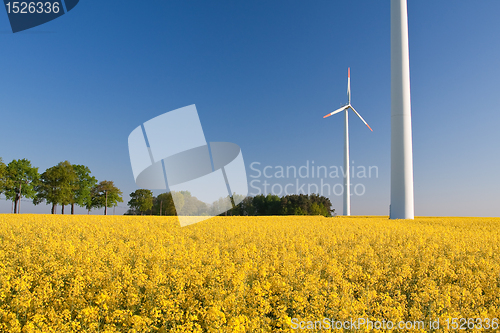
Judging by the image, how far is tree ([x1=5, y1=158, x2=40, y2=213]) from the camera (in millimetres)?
72750

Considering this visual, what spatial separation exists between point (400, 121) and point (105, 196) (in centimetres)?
8484

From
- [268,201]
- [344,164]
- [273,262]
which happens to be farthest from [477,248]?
[268,201]

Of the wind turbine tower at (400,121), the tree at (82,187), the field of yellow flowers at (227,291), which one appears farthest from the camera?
the tree at (82,187)

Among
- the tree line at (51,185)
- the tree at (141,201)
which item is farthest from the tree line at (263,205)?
the tree line at (51,185)

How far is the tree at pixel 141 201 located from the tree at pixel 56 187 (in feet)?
83.0

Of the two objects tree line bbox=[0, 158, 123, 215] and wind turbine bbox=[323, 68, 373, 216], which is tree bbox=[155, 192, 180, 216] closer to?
tree line bbox=[0, 158, 123, 215]

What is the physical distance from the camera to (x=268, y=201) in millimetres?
111375

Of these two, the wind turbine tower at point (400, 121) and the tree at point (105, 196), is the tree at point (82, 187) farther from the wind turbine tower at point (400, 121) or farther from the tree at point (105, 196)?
the wind turbine tower at point (400, 121)

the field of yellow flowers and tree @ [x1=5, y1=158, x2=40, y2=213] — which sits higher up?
tree @ [x1=5, y1=158, x2=40, y2=213]

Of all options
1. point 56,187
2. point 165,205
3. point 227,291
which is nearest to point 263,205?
point 165,205

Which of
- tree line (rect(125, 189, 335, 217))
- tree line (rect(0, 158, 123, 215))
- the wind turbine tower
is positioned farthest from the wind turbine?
tree line (rect(0, 158, 123, 215))

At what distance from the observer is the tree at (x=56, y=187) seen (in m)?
76.2

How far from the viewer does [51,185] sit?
78250 millimetres

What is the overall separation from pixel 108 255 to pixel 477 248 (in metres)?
14.8
